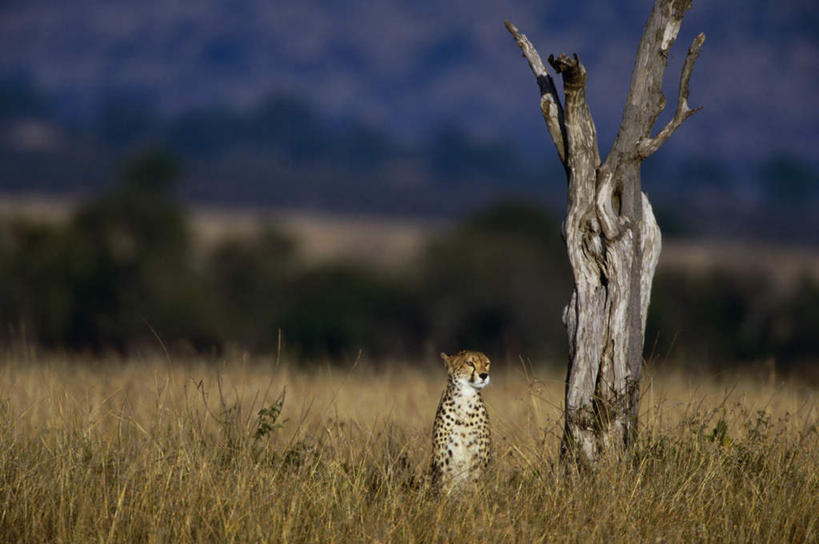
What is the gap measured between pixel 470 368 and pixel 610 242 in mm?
1052

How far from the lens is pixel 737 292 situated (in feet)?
96.1

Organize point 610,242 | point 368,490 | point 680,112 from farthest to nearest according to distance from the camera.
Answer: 1. point 680,112
2. point 610,242
3. point 368,490

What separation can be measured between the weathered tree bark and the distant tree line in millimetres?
15449

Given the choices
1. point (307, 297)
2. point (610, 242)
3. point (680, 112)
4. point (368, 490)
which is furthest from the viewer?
point (307, 297)

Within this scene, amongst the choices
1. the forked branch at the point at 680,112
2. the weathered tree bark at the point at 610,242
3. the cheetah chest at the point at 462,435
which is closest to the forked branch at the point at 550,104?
the weathered tree bark at the point at 610,242

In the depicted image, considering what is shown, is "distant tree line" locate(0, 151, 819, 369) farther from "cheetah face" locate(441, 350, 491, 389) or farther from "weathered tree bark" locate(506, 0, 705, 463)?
"cheetah face" locate(441, 350, 491, 389)

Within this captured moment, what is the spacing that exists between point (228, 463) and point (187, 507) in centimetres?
88

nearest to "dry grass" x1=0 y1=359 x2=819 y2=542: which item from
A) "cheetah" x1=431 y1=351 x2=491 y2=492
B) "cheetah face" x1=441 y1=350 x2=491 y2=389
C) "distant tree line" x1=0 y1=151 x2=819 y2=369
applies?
"cheetah" x1=431 y1=351 x2=491 y2=492

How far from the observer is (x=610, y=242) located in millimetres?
5609

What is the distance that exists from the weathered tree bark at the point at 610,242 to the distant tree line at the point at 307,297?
15.4m

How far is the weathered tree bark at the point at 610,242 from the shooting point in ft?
18.3

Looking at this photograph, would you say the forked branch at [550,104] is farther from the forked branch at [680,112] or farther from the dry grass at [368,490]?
the dry grass at [368,490]

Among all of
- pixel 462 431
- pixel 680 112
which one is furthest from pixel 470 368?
pixel 680 112

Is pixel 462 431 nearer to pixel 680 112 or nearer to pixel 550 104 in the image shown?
pixel 550 104
